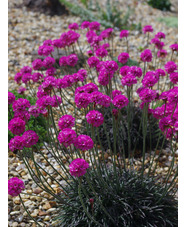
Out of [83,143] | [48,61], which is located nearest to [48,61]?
[48,61]

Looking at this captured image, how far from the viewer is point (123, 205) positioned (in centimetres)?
273

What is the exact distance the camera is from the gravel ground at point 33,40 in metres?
3.28

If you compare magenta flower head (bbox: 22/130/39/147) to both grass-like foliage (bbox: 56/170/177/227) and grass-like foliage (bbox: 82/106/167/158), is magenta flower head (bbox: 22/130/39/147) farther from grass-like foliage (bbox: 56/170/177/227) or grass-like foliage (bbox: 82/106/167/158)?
grass-like foliage (bbox: 82/106/167/158)

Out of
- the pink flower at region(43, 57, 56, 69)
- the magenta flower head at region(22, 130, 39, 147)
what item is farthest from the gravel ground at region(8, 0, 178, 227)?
the pink flower at region(43, 57, 56, 69)

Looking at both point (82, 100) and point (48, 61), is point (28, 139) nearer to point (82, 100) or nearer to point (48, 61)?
point (82, 100)

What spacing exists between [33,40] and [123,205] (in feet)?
18.6

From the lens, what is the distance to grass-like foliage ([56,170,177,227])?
267 cm

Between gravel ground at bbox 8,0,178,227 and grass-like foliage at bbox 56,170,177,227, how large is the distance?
495mm

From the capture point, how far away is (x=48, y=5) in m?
8.75

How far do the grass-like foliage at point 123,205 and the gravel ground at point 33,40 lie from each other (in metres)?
0.50

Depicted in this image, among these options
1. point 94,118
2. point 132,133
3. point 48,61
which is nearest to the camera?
point 94,118

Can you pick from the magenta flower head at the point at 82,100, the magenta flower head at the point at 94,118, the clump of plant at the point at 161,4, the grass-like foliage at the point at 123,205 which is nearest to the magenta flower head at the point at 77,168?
the magenta flower head at the point at 94,118

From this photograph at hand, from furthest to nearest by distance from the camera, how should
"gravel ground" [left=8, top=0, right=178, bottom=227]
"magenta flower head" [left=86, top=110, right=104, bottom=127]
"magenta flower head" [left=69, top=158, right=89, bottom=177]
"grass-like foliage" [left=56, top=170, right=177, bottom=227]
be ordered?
"gravel ground" [left=8, top=0, right=178, bottom=227] < "grass-like foliage" [left=56, top=170, right=177, bottom=227] < "magenta flower head" [left=86, top=110, right=104, bottom=127] < "magenta flower head" [left=69, top=158, right=89, bottom=177]
